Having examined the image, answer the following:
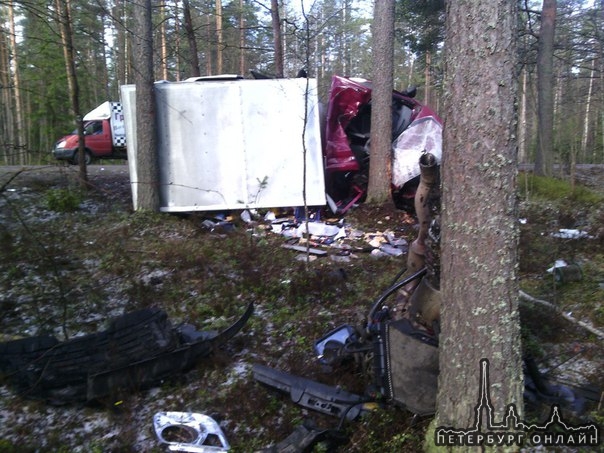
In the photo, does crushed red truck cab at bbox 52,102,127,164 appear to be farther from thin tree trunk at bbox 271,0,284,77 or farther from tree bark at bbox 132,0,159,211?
tree bark at bbox 132,0,159,211

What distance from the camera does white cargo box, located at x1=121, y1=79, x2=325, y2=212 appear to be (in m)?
8.59

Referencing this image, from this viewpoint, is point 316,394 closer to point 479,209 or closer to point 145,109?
point 479,209

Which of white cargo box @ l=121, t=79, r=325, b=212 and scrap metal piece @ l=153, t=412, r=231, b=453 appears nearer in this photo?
scrap metal piece @ l=153, t=412, r=231, b=453

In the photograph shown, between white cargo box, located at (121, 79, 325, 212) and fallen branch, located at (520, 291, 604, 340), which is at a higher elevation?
white cargo box, located at (121, 79, 325, 212)

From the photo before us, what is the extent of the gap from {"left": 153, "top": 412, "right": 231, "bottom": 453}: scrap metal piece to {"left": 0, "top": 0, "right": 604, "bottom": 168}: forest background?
2192 millimetres

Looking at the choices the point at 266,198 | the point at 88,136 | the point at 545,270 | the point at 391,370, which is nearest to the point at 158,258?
the point at 266,198

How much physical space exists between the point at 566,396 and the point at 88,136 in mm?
15778

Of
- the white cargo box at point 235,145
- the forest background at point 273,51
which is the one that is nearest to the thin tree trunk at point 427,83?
the forest background at point 273,51

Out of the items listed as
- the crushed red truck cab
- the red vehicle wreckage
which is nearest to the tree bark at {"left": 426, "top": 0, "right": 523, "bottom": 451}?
the red vehicle wreckage

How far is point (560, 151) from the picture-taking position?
36.2 feet

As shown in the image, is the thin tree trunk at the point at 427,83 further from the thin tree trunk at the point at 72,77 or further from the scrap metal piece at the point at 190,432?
the scrap metal piece at the point at 190,432

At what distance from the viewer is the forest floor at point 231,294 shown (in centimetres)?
359

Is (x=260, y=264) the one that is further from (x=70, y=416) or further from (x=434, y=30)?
(x=434, y=30)

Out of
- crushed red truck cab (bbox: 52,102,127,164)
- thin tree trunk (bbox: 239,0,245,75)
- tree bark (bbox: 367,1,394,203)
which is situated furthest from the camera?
thin tree trunk (bbox: 239,0,245,75)
